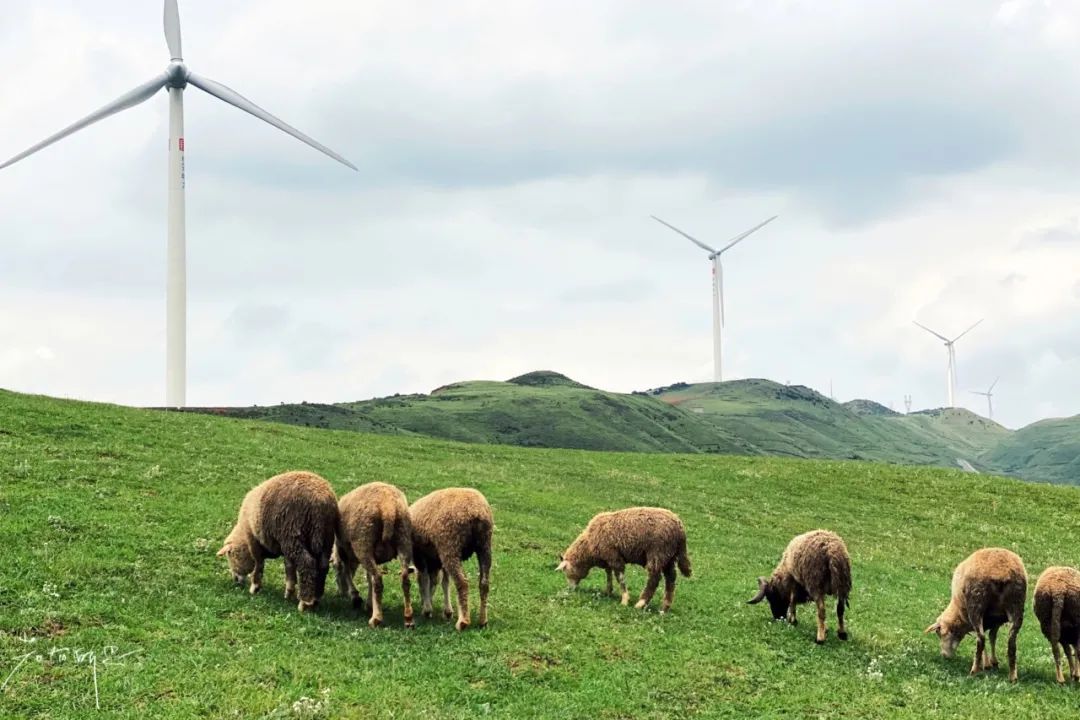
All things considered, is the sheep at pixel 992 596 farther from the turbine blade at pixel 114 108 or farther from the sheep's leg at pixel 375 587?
the turbine blade at pixel 114 108

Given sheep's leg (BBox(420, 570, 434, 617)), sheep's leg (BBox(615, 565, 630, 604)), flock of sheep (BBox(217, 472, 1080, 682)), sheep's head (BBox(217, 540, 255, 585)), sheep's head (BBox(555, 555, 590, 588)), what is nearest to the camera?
flock of sheep (BBox(217, 472, 1080, 682))

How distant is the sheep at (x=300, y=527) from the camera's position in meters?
14.2

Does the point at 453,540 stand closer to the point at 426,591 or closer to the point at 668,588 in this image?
the point at 426,591

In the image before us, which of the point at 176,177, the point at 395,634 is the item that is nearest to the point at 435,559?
the point at 395,634

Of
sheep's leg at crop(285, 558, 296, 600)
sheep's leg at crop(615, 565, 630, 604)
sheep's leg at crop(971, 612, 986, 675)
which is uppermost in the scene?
sheep's leg at crop(285, 558, 296, 600)

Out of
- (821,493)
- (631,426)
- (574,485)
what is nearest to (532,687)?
(574,485)

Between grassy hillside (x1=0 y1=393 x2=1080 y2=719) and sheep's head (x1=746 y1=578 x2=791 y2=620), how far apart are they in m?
0.46

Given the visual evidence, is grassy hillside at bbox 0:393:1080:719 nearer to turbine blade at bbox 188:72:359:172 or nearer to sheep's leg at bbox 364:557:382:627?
sheep's leg at bbox 364:557:382:627

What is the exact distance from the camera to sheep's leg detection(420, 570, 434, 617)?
48.0 ft

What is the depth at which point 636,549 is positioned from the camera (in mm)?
17031

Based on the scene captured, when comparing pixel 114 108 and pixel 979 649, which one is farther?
pixel 114 108

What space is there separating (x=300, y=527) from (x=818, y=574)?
903 centimetres


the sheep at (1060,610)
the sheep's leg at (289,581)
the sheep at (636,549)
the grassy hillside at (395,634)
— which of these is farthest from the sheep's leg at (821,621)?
the sheep's leg at (289,581)

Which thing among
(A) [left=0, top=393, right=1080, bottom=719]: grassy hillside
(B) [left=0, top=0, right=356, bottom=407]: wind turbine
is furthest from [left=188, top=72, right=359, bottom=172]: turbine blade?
(A) [left=0, top=393, right=1080, bottom=719]: grassy hillside
